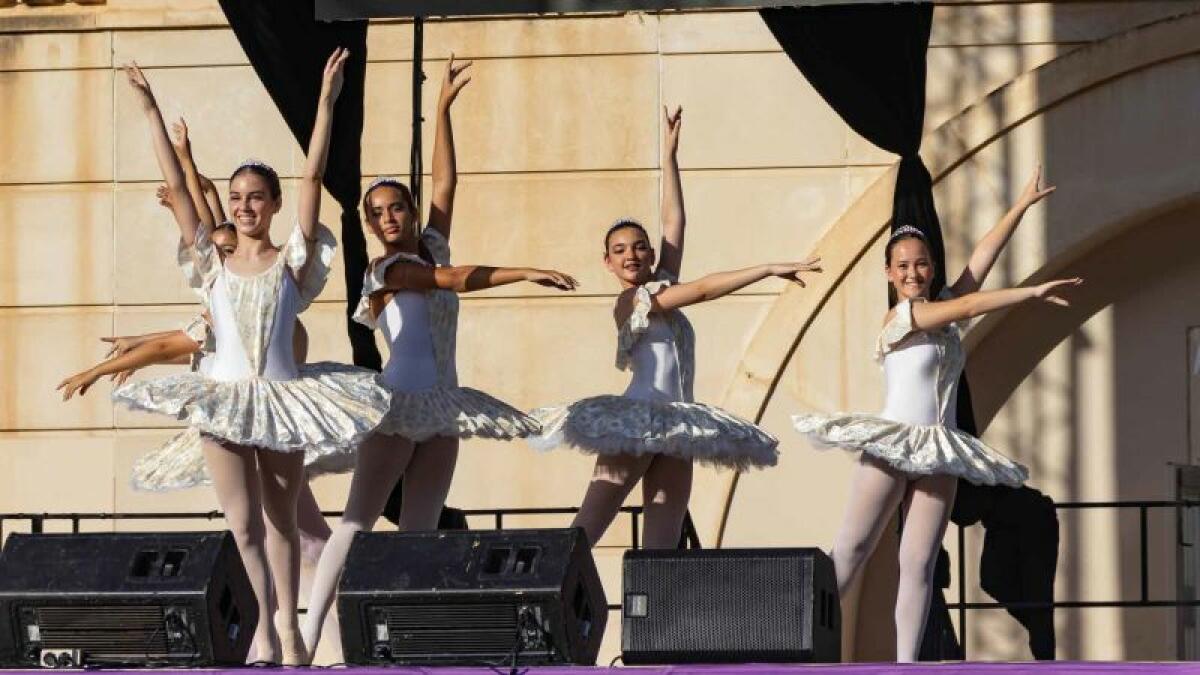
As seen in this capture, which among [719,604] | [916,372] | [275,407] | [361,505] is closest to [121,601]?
[275,407]

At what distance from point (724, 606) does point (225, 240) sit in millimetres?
2139

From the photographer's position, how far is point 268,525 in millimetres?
7598

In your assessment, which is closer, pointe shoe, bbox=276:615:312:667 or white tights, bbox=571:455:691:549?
pointe shoe, bbox=276:615:312:667

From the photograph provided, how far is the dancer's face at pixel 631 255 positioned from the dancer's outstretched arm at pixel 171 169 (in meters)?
1.36

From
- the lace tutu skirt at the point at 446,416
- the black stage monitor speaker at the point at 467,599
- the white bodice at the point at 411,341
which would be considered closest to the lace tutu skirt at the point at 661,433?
the lace tutu skirt at the point at 446,416

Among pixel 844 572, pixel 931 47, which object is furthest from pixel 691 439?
pixel 931 47

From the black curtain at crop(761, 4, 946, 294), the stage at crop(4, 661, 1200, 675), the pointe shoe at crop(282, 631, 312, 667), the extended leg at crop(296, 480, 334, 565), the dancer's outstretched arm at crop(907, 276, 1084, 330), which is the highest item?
the black curtain at crop(761, 4, 946, 294)

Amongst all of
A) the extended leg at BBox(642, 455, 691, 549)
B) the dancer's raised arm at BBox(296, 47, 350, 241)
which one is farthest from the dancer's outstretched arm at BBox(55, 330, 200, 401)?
the extended leg at BBox(642, 455, 691, 549)

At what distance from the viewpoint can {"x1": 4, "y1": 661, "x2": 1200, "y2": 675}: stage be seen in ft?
21.2

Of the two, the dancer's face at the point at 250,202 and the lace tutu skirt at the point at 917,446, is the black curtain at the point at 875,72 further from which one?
the dancer's face at the point at 250,202

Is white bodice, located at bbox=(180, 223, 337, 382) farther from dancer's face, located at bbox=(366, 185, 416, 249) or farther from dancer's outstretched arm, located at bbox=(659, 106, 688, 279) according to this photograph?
dancer's outstretched arm, located at bbox=(659, 106, 688, 279)

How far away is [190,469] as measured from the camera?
8.07 metres

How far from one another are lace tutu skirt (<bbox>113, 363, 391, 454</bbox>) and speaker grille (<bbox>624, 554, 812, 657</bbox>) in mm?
988

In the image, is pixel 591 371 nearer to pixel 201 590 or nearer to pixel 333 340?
pixel 333 340
